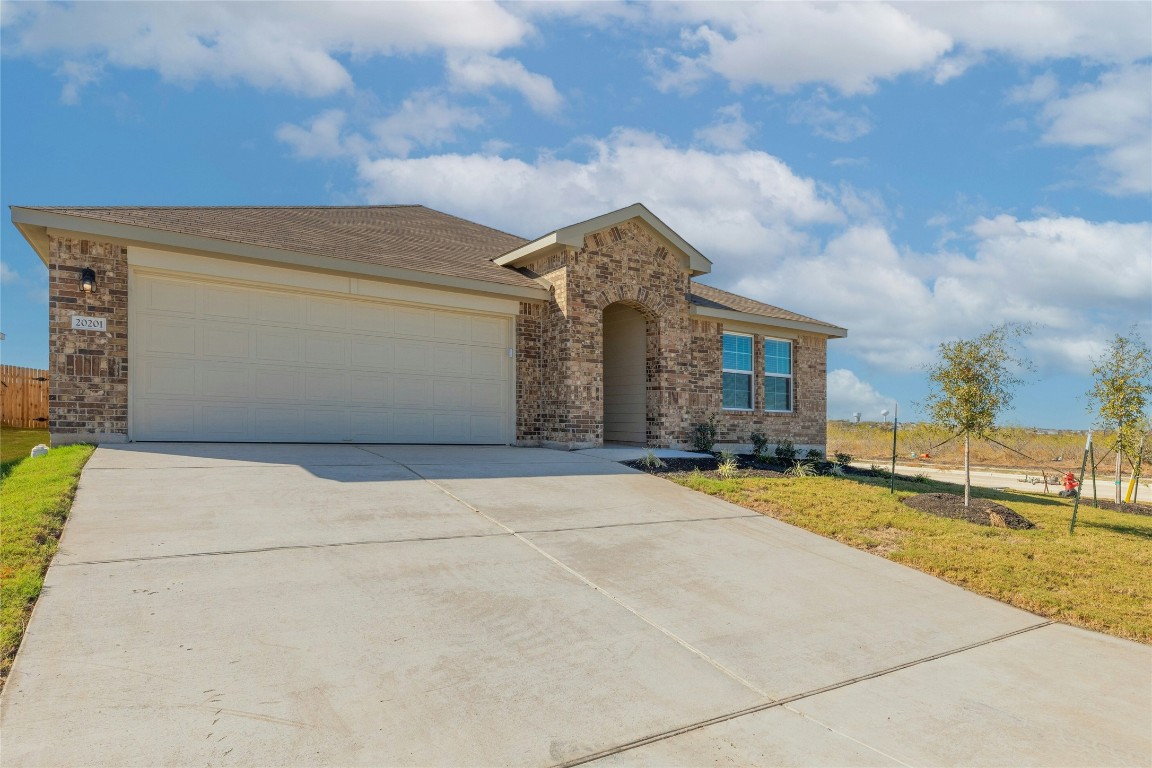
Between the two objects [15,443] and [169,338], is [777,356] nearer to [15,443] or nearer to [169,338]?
[169,338]

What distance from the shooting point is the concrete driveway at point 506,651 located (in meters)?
3.43

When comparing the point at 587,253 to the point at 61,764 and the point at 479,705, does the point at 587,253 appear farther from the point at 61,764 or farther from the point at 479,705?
the point at 61,764

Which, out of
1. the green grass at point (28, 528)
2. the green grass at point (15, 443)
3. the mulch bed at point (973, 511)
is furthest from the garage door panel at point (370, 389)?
the mulch bed at point (973, 511)

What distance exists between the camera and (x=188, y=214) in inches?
471

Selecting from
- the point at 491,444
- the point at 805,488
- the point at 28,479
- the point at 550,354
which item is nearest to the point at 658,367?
the point at 550,354

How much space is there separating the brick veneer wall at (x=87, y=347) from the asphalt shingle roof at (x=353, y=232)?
647mm

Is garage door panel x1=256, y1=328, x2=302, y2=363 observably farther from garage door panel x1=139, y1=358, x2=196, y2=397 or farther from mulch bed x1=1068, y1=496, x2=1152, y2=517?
mulch bed x1=1068, y1=496, x2=1152, y2=517

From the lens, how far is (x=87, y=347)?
32.7 ft

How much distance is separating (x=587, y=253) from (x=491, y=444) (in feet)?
13.7

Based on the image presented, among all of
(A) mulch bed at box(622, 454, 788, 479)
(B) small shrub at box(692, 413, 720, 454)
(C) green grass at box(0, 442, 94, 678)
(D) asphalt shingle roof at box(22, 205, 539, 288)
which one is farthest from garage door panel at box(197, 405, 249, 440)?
(B) small shrub at box(692, 413, 720, 454)

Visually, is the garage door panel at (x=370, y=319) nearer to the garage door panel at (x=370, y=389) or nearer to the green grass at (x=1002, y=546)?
the garage door panel at (x=370, y=389)

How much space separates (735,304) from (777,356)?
1798mm

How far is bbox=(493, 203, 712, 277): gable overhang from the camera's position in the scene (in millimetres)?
13227

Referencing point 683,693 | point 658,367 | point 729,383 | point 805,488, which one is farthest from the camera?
point 729,383
